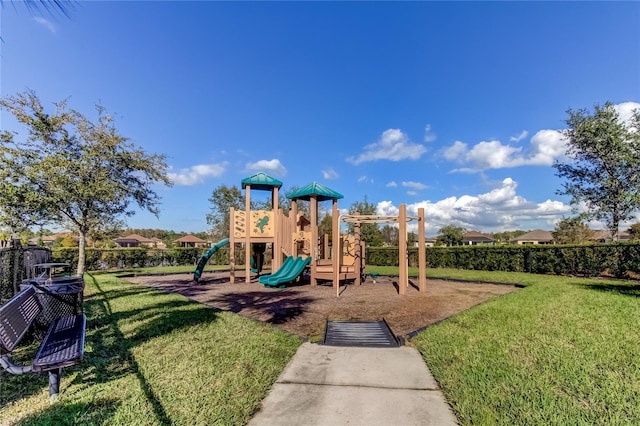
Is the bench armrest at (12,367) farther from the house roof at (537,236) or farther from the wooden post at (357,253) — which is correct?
the house roof at (537,236)

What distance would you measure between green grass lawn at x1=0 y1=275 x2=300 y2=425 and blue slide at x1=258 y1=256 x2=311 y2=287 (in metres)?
5.33

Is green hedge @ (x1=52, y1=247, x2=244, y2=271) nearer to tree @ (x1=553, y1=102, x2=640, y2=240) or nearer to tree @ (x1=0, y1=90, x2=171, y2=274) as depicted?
tree @ (x1=0, y1=90, x2=171, y2=274)

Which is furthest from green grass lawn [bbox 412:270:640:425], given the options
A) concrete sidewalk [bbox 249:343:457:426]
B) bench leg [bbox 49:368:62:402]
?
bench leg [bbox 49:368:62:402]

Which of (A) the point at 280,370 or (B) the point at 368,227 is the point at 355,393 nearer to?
(A) the point at 280,370

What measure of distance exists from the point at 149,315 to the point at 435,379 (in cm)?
577

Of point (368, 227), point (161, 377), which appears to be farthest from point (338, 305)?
point (368, 227)

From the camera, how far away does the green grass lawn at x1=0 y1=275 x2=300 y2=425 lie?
2592mm

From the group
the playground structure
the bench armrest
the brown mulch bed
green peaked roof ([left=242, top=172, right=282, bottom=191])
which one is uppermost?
green peaked roof ([left=242, top=172, right=282, bottom=191])

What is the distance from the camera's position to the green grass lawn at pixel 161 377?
2.59 metres

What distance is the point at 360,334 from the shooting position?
5.36 meters

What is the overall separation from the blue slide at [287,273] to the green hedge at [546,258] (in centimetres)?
1123

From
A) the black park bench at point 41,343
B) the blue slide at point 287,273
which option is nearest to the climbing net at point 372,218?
the blue slide at point 287,273

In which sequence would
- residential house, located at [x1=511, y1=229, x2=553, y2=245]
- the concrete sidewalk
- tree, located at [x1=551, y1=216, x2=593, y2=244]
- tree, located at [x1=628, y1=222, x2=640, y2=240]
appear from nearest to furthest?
the concrete sidewalk, tree, located at [x1=551, y1=216, x2=593, y2=244], tree, located at [x1=628, y1=222, x2=640, y2=240], residential house, located at [x1=511, y1=229, x2=553, y2=245]

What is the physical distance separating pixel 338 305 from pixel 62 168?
31.7ft
